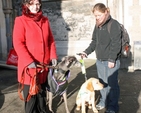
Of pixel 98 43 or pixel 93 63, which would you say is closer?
pixel 98 43

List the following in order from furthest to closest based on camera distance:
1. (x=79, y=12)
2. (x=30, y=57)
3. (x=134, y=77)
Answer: (x=79, y=12) → (x=134, y=77) → (x=30, y=57)

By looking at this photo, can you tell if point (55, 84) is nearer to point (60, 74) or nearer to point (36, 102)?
point (60, 74)

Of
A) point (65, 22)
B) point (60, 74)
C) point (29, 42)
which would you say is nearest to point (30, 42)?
point (29, 42)

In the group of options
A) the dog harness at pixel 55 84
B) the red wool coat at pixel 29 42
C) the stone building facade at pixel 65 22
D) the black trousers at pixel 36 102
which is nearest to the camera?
the red wool coat at pixel 29 42

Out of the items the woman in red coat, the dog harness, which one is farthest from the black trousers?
the dog harness

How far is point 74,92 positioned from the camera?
194 inches

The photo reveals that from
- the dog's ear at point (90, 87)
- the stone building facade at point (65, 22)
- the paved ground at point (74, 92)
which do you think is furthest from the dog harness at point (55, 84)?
the stone building facade at point (65, 22)

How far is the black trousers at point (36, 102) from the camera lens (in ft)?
10.1

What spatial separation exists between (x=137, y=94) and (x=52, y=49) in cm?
232

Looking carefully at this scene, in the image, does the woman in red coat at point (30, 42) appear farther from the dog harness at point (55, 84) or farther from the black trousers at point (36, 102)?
the dog harness at point (55, 84)

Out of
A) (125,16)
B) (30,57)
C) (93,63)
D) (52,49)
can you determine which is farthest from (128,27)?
(30,57)

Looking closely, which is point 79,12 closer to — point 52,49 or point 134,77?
point 134,77

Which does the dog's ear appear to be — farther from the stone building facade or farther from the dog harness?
the stone building facade

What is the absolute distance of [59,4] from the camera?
28.1ft
